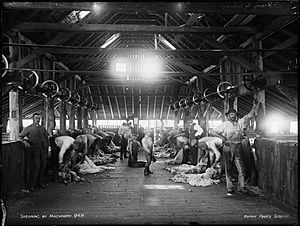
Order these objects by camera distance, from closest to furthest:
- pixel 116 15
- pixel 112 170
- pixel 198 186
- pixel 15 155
Answer: pixel 15 155 → pixel 198 186 → pixel 112 170 → pixel 116 15

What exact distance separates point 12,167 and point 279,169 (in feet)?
17.8

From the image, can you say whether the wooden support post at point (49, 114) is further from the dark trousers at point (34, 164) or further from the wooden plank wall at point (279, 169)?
the wooden plank wall at point (279, 169)

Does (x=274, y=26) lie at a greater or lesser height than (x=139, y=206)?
greater

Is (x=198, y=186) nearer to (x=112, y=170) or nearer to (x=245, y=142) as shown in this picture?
(x=245, y=142)

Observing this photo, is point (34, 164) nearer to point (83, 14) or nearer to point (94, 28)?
point (94, 28)

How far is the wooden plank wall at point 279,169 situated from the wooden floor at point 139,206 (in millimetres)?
285

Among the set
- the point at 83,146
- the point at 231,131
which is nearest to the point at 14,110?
the point at 83,146

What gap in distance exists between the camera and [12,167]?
6.02m

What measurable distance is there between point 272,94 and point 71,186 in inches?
365

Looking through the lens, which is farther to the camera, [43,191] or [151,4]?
[43,191]

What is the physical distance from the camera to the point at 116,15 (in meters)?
12.1

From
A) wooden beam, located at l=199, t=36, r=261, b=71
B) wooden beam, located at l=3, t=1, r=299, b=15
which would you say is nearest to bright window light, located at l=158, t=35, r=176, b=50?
wooden beam, located at l=199, t=36, r=261, b=71

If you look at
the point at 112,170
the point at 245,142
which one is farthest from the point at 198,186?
the point at 112,170

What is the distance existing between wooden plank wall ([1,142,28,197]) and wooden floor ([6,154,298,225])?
0.94ft
